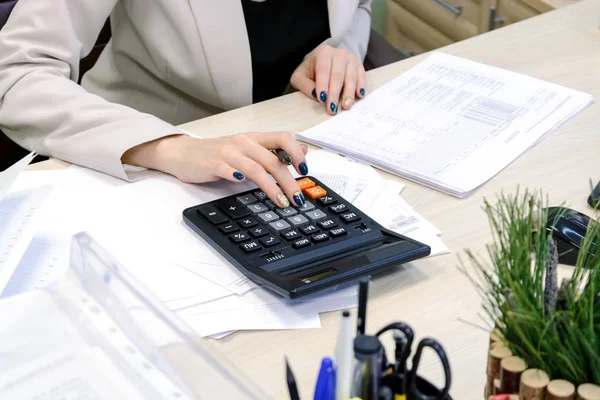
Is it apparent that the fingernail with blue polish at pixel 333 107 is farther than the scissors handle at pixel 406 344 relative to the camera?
Yes

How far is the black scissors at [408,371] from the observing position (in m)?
0.56

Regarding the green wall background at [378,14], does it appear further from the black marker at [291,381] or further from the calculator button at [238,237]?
the black marker at [291,381]

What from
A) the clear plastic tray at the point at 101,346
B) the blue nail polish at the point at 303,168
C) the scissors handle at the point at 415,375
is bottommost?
the blue nail polish at the point at 303,168

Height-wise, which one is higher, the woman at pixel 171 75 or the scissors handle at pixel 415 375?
the scissors handle at pixel 415 375

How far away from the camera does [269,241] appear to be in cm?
92

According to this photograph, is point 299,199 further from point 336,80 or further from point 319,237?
point 336,80

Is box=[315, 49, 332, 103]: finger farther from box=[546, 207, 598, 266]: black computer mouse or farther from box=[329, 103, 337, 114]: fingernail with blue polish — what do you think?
box=[546, 207, 598, 266]: black computer mouse

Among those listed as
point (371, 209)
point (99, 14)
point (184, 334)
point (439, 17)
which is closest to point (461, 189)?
point (371, 209)

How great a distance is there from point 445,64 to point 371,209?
474 millimetres

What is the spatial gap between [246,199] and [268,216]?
0.17ft

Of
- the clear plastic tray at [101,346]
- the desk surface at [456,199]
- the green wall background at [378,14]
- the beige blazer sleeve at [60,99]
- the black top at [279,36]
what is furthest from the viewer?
the green wall background at [378,14]

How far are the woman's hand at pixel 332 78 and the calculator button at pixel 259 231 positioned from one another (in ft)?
1.29

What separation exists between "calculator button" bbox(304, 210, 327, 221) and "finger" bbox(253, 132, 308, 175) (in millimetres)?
82

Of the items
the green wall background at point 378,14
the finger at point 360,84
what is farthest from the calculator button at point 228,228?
the green wall background at point 378,14
